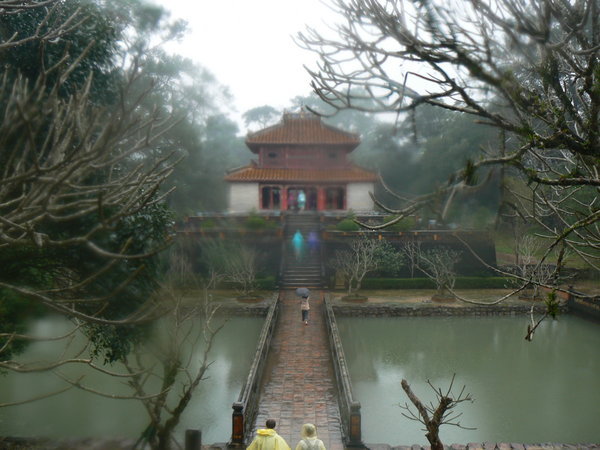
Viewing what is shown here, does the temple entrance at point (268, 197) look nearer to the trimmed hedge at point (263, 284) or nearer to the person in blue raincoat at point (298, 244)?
the person in blue raincoat at point (298, 244)

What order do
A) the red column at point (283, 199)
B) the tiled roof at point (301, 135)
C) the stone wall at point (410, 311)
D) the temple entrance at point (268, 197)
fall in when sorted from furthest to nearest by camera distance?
the temple entrance at point (268, 197)
the tiled roof at point (301, 135)
the red column at point (283, 199)
the stone wall at point (410, 311)

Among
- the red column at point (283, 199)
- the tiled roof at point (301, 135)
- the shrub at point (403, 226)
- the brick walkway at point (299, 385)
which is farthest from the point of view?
the tiled roof at point (301, 135)

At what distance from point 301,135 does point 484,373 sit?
18.4 metres

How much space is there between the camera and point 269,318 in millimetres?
12984

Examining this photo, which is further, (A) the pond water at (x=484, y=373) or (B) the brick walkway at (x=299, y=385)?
(A) the pond water at (x=484, y=373)

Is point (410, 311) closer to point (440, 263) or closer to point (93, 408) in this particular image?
point (440, 263)

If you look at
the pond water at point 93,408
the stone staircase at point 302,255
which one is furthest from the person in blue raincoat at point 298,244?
the pond water at point 93,408

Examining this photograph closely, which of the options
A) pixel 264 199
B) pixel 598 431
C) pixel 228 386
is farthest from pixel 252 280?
pixel 598 431

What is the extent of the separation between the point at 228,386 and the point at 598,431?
6.62 meters

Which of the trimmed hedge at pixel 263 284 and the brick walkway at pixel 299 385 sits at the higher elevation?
the trimmed hedge at pixel 263 284

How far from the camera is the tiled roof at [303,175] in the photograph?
25.5 metres

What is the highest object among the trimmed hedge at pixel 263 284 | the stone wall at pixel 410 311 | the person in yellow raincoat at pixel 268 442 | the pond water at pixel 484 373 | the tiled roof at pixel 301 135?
the tiled roof at pixel 301 135

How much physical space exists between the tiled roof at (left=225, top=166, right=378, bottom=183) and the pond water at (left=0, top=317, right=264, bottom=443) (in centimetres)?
1525

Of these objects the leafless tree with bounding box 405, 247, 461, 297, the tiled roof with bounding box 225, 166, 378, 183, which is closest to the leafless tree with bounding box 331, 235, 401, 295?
the leafless tree with bounding box 405, 247, 461, 297
